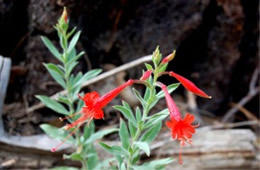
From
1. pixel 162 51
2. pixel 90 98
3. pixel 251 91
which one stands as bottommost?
pixel 251 91

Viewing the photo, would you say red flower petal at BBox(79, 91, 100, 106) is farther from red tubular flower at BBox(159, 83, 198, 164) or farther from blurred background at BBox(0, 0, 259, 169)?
blurred background at BBox(0, 0, 259, 169)

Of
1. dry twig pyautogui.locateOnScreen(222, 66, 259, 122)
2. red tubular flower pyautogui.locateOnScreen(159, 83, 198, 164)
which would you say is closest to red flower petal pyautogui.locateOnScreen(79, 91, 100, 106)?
red tubular flower pyautogui.locateOnScreen(159, 83, 198, 164)

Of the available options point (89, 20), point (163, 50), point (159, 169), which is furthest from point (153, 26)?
point (159, 169)

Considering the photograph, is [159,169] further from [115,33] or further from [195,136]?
[115,33]

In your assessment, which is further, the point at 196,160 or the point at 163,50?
the point at 163,50

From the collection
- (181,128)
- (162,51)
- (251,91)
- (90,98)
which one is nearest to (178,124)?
(181,128)

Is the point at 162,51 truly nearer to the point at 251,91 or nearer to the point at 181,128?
the point at 251,91

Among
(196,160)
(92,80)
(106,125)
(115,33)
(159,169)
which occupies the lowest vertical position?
(196,160)

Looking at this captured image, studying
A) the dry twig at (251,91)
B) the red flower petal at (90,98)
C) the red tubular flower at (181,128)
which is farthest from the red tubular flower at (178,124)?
the dry twig at (251,91)

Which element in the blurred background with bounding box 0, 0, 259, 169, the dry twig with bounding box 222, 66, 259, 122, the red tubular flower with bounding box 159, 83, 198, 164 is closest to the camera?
the red tubular flower with bounding box 159, 83, 198, 164
